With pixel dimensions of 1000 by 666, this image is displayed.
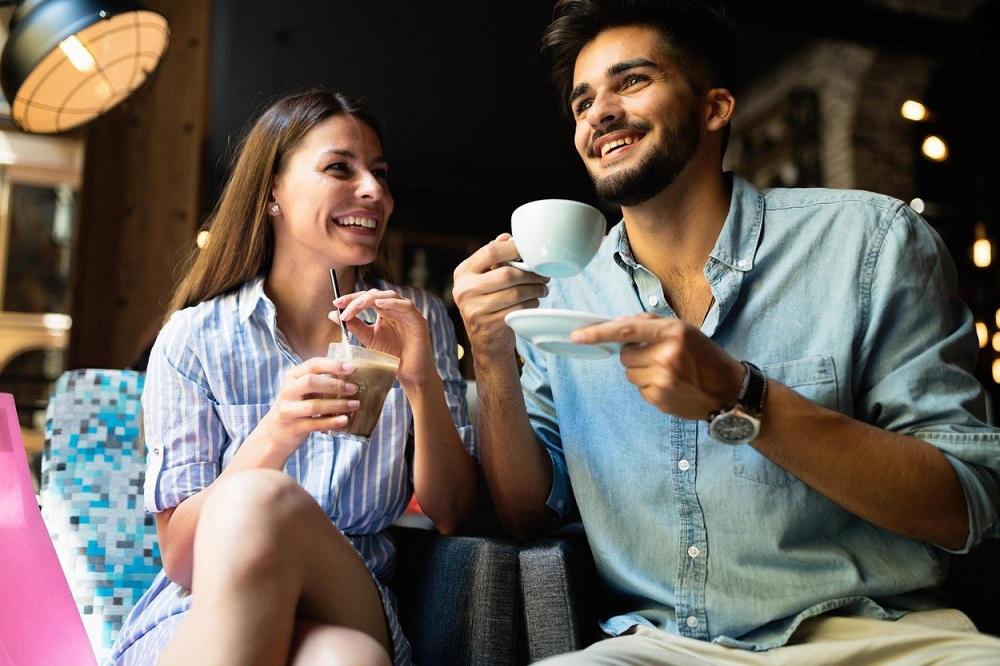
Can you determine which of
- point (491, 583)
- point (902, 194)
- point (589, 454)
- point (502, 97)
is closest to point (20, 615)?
point (491, 583)

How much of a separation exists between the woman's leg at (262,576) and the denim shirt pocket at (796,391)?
0.63m

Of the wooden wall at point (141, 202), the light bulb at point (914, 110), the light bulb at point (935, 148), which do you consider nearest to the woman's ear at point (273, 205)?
the wooden wall at point (141, 202)

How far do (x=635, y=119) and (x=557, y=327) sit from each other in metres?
0.70

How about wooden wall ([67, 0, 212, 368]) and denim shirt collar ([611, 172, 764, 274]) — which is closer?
denim shirt collar ([611, 172, 764, 274])

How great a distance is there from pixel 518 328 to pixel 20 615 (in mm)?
954

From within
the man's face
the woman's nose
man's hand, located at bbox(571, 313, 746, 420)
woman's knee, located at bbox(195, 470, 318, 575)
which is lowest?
woman's knee, located at bbox(195, 470, 318, 575)

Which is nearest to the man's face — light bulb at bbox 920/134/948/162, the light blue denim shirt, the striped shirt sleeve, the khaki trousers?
the light blue denim shirt

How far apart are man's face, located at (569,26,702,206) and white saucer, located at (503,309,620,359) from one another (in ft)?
1.83

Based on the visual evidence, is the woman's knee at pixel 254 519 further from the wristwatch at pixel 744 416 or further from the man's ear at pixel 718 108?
the man's ear at pixel 718 108

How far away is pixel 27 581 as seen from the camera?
1486 millimetres

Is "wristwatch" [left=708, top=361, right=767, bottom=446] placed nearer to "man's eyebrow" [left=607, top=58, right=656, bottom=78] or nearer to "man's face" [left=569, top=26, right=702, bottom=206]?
"man's face" [left=569, top=26, right=702, bottom=206]

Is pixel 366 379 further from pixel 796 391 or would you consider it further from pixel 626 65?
pixel 626 65

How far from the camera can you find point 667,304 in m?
1.60

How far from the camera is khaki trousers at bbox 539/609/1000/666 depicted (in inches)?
49.0
